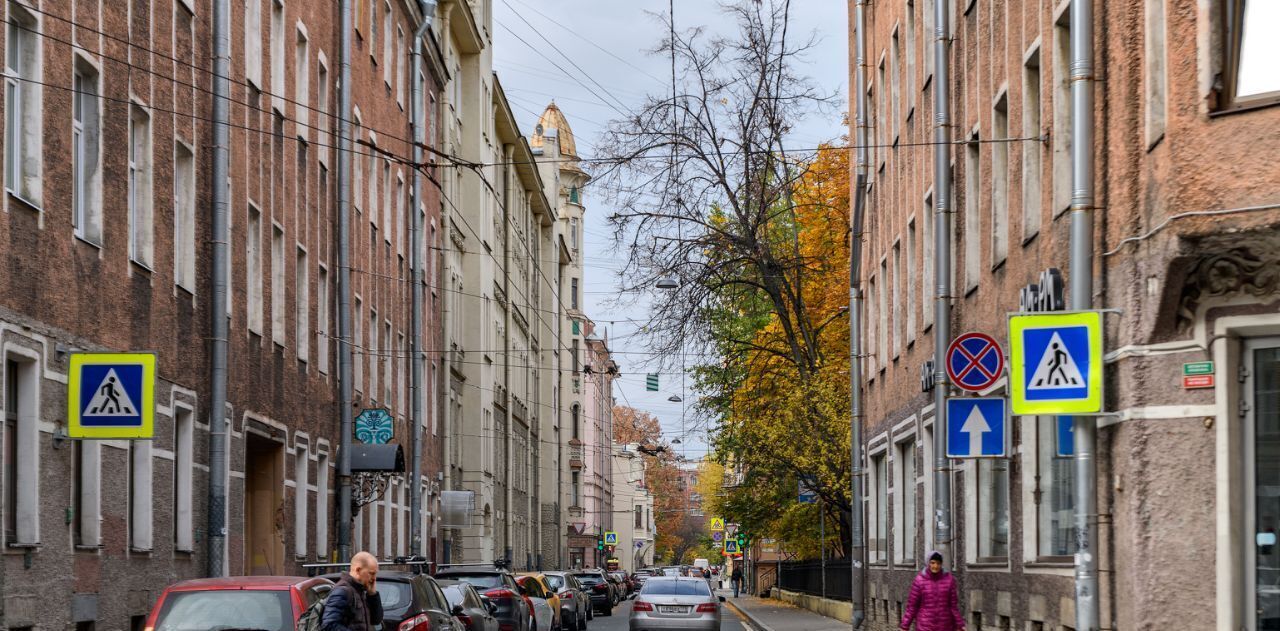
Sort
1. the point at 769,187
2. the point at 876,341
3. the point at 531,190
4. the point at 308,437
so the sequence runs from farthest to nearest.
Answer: the point at 531,190
the point at 769,187
the point at 876,341
the point at 308,437

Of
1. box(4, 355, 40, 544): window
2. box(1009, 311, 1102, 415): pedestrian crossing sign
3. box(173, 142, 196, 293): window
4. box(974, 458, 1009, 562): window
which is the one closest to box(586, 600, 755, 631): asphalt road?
box(974, 458, 1009, 562): window

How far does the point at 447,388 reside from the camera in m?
50.2

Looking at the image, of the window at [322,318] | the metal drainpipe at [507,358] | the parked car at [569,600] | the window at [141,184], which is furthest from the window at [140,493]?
the metal drainpipe at [507,358]

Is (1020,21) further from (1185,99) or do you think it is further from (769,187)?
(769,187)

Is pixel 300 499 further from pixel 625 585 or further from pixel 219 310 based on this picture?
pixel 625 585

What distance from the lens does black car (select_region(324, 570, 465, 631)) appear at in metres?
16.8

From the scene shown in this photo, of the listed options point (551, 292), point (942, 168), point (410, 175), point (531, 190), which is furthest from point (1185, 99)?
point (551, 292)

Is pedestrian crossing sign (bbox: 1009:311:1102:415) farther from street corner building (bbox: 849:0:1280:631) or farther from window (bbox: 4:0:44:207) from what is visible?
window (bbox: 4:0:44:207)

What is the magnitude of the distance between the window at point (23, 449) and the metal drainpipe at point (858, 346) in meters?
17.4

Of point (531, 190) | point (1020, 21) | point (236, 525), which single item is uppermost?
point (531, 190)

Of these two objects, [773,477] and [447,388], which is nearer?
[773,477]

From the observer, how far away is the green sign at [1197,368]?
13.0m

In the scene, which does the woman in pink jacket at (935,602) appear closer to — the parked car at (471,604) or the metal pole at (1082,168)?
the metal pole at (1082,168)

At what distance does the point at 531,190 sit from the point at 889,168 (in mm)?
50462
